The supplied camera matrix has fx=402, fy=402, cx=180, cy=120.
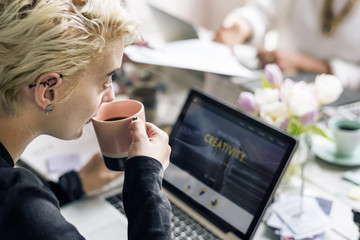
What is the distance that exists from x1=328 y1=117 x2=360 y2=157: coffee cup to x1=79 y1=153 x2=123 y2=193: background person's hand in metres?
0.59

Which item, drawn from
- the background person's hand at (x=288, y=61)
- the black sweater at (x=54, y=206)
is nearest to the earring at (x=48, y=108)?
the black sweater at (x=54, y=206)

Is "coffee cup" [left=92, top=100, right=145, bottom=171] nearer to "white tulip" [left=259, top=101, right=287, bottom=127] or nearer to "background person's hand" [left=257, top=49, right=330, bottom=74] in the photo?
"white tulip" [left=259, top=101, right=287, bottom=127]

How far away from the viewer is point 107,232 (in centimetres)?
89

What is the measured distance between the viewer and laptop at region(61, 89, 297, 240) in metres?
0.83

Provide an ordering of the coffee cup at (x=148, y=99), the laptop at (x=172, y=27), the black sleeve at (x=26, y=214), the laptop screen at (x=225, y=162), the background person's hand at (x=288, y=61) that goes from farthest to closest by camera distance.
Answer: the background person's hand at (x=288, y=61)
the laptop at (x=172, y=27)
the coffee cup at (x=148, y=99)
the laptop screen at (x=225, y=162)
the black sleeve at (x=26, y=214)

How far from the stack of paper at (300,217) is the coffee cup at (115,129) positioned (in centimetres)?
37

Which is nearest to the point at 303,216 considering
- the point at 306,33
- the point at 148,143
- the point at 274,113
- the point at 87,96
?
the point at 274,113

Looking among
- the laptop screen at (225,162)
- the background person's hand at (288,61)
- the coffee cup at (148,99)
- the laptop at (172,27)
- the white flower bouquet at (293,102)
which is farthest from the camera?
the background person's hand at (288,61)

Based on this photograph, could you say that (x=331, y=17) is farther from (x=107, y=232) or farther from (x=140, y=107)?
(x=107, y=232)

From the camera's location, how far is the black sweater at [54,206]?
0.62m

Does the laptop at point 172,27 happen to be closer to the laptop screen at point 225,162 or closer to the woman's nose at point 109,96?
the laptop screen at point 225,162

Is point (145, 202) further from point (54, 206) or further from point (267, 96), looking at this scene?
point (267, 96)

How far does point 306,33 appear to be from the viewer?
2039mm

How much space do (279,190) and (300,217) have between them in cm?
13
